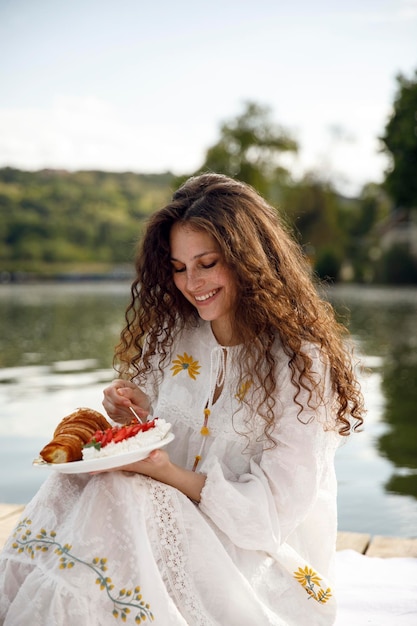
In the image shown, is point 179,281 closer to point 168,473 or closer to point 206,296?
point 206,296

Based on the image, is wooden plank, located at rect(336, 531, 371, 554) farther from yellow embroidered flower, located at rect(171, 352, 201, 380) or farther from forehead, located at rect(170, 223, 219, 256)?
forehead, located at rect(170, 223, 219, 256)

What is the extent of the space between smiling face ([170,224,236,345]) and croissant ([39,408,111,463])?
0.44 m

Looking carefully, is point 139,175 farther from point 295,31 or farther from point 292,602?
point 292,602

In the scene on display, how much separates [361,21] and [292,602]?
50.4m

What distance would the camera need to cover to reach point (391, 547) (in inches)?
143

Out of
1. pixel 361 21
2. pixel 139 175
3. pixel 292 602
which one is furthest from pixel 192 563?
pixel 139 175

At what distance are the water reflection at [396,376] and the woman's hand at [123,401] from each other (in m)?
2.53

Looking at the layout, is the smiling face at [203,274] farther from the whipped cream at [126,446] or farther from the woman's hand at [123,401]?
the whipped cream at [126,446]

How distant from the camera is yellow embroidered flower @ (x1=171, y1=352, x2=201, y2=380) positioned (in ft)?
9.14

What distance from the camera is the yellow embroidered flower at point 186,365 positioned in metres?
2.79

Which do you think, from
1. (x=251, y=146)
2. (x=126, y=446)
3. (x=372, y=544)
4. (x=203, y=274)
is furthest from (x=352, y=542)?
(x=251, y=146)

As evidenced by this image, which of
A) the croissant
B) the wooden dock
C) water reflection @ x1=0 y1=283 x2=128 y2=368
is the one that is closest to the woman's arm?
the croissant

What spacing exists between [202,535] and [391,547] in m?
1.52

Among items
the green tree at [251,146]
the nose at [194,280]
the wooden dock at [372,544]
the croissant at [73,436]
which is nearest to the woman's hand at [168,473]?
the croissant at [73,436]
